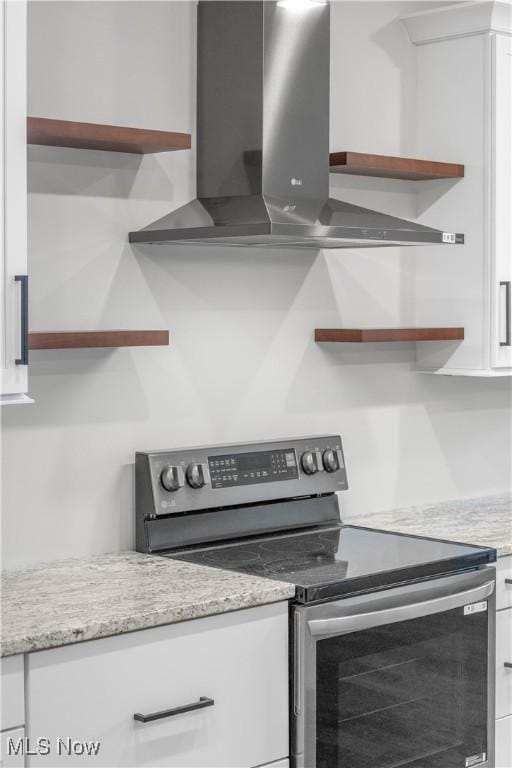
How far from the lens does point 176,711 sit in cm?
210

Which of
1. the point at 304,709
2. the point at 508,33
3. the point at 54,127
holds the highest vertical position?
the point at 508,33

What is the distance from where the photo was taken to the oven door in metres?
2.29

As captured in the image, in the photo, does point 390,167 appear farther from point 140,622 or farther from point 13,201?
point 140,622

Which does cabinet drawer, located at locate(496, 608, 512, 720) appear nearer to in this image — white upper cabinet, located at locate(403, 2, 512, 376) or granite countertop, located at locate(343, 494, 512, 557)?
granite countertop, located at locate(343, 494, 512, 557)

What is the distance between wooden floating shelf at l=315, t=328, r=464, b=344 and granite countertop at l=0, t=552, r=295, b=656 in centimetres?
83

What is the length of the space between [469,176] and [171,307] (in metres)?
1.02

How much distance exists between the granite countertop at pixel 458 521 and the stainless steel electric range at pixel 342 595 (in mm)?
112

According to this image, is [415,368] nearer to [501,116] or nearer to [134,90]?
[501,116]

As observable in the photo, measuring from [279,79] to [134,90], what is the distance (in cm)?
35

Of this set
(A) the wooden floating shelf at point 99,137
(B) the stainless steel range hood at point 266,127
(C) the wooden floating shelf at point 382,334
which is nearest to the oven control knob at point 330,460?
(C) the wooden floating shelf at point 382,334

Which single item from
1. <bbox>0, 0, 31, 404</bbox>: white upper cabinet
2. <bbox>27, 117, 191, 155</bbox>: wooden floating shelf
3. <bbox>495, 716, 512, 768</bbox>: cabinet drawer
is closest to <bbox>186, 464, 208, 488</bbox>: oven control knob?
<bbox>0, 0, 31, 404</bbox>: white upper cabinet

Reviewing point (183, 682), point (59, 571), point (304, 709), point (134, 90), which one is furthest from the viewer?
point (134, 90)

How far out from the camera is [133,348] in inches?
106

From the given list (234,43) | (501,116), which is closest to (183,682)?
(234,43)
